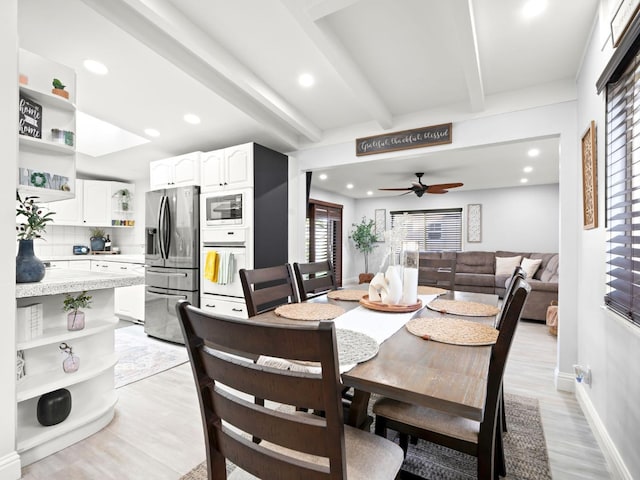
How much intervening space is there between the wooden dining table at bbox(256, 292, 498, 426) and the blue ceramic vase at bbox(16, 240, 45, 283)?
1835 millimetres

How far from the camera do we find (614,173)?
5.30ft

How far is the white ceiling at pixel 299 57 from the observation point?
1747mm

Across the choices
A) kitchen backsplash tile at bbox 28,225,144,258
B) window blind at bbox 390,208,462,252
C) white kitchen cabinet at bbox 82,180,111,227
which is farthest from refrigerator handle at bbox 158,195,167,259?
window blind at bbox 390,208,462,252

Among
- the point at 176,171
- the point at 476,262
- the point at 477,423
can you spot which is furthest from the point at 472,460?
the point at 476,262

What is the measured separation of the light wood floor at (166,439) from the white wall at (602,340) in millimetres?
126

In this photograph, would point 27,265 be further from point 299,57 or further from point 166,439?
point 299,57

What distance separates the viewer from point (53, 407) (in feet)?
5.70

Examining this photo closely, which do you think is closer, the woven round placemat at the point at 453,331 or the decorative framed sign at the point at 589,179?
the woven round placemat at the point at 453,331

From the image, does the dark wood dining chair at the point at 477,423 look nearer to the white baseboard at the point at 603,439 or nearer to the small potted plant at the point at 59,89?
the white baseboard at the point at 603,439

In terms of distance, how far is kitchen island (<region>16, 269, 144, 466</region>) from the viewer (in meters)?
1.66

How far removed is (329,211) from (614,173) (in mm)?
5974

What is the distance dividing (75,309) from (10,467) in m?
0.78

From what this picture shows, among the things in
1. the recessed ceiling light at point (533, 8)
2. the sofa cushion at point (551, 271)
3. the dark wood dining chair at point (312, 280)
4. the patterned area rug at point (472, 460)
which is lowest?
the patterned area rug at point (472, 460)

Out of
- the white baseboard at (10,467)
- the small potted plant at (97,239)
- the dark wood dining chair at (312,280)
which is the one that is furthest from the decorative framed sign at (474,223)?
the white baseboard at (10,467)
